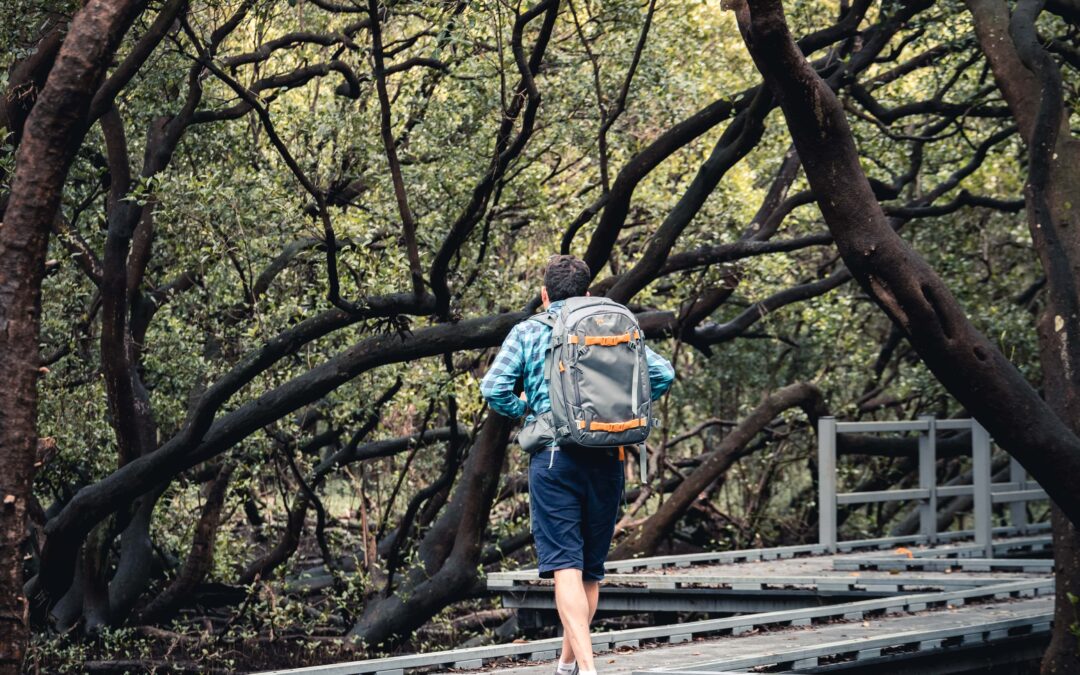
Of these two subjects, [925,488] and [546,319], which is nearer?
[546,319]

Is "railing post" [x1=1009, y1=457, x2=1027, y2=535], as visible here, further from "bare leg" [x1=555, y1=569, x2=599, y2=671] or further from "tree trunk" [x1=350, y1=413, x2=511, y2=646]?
"bare leg" [x1=555, y1=569, x2=599, y2=671]

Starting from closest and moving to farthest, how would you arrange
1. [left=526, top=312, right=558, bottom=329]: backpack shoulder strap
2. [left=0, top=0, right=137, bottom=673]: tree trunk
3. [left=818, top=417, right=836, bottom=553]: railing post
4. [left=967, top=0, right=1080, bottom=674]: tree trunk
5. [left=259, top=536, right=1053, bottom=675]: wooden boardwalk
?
1. [left=526, top=312, right=558, bottom=329]: backpack shoulder strap
2. [left=0, top=0, right=137, bottom=673]: tree trunk
3. [left=259, top=536, right=1053, bottom=675]: wooden boardwalk
4. [left=967, top=0, right=1080, bottom=674]: tree trunk
5. [left=818, top=417, right=836, bottom=553]: railing post

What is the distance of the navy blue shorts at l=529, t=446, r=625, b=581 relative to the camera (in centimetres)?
584

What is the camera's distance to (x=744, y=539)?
17.8m

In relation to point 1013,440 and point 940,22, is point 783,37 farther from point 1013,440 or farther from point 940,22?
point 940,22

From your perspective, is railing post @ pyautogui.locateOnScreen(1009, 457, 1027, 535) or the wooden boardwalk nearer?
the wooden boardwalk

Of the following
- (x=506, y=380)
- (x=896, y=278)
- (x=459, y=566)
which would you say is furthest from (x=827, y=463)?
(x=506, y=380)

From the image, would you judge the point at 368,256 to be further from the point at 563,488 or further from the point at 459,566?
A: the point at 563,488

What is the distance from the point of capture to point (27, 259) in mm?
6805

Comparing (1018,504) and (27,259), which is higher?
(27,259)

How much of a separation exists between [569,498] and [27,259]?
9.96 feet

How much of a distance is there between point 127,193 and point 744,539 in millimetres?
9394

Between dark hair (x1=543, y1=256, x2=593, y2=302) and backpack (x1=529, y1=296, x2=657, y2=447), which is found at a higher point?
dark hair (x1=543, y1=256, x2=593, y2=302)

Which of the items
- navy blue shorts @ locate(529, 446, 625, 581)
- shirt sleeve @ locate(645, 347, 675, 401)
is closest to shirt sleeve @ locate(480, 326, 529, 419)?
navy blue shorts @ locate(529, 446, 625, 581)
